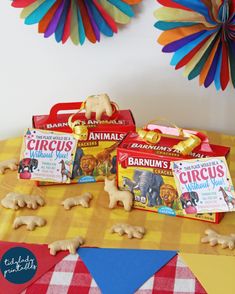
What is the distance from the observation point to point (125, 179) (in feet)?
4.50

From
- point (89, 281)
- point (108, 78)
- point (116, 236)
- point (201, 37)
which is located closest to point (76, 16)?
point (108, 78)

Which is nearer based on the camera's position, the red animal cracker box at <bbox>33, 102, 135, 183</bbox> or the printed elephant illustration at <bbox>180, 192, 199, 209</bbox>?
the printed elephant illustration at <bbox>180, 192, 199, 209</bbox>

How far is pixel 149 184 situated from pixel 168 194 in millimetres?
44

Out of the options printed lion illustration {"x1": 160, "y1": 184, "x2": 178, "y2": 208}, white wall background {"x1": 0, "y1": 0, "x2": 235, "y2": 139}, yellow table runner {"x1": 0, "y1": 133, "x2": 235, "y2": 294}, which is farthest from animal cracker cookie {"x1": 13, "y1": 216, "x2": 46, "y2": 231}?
white wall background {"x1": 0, "y1": 0, "x2": 235, "y2": 139}

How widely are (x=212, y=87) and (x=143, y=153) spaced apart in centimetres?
41

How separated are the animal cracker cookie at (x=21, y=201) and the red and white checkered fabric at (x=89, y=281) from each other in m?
0.21

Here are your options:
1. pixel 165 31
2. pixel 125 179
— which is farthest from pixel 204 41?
pixel 125 179

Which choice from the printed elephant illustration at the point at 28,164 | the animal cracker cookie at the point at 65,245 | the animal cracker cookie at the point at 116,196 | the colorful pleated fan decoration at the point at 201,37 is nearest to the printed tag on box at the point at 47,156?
the printed elephant illustration at the point at 28,164

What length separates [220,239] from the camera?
127 cm

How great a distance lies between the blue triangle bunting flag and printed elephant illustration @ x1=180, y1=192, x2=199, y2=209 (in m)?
0.12

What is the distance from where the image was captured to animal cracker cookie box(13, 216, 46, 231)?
134 cm

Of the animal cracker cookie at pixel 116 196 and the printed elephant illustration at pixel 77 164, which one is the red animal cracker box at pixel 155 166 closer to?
the animal cracker cookie at pixel 116 196

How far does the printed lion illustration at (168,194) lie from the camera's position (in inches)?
52.4

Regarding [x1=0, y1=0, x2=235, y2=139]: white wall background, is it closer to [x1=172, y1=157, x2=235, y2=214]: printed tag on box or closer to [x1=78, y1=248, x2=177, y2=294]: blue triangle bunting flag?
[x1=172, y1=157, x2=235, y2=214]: printed tag on box
